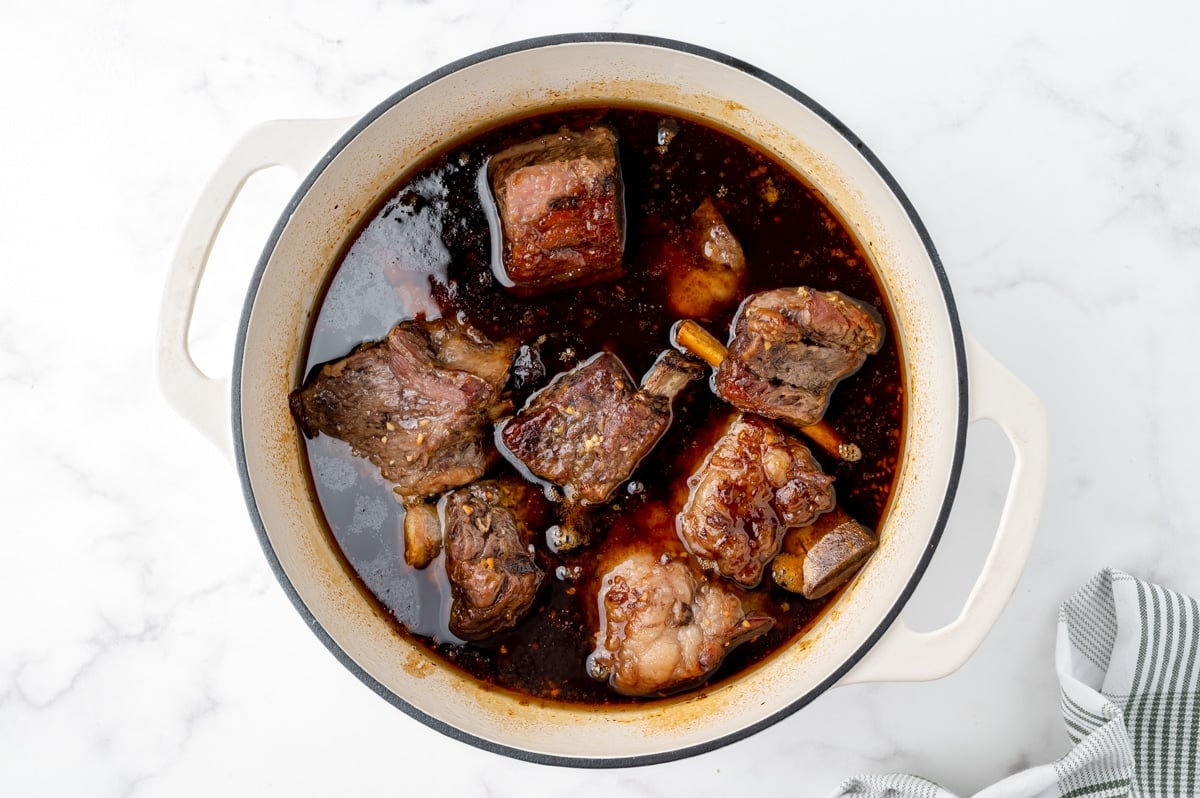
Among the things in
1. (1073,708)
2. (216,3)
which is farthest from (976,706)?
(216,3)

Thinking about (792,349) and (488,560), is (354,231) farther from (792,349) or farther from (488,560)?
(792,349)

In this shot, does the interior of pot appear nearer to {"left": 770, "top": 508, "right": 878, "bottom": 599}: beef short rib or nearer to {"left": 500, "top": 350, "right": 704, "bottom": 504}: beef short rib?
{"left": 770, "top": 508, "right": 878, "bottom": 599}: beef short rib

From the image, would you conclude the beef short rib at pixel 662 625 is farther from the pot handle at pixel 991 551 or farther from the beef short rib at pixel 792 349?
the beef short rib at pixel 792 349

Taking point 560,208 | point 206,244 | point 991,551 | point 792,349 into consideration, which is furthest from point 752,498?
point 206,244

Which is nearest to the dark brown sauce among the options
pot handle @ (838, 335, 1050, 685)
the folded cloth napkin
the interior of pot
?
the interior of pot

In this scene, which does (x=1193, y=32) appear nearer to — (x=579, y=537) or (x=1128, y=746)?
(x=1128, y=746)

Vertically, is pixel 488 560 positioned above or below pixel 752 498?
above
